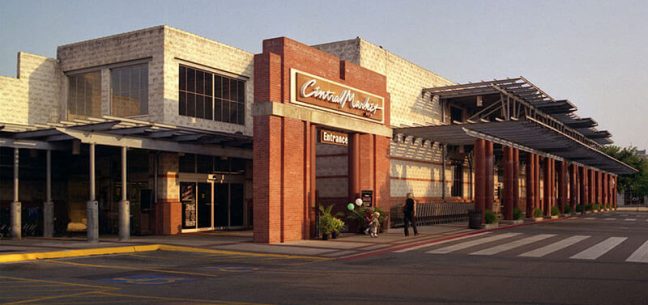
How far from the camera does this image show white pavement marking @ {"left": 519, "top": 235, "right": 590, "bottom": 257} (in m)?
17.3

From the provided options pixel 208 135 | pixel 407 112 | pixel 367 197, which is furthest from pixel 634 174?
pixel 208 135

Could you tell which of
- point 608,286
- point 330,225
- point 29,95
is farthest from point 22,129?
point 608,286

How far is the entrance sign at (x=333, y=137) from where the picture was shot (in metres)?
23.4

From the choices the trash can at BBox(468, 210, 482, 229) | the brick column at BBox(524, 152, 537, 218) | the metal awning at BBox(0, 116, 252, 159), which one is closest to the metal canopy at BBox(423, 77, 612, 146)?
the brick column at BBox(524, 152, 537, 218)

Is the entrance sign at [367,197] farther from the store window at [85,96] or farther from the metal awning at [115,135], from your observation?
the store window at [85,96]

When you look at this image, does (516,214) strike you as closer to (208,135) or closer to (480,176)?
(480,176)

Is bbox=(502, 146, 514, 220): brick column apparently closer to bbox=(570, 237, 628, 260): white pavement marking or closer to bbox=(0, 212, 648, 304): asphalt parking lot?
bbox=(570, 237, 628, 260): white pavement marking

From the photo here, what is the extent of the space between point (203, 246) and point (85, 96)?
1094 centimetres

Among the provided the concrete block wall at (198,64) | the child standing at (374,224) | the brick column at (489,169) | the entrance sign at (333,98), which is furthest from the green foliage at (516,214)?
the concrete block wall at (198,64)

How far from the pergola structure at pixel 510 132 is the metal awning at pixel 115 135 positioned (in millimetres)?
10272

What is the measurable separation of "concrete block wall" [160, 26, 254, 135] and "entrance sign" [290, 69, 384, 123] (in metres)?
5.86

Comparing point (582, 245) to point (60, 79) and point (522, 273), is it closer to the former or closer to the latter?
point (522, 273)

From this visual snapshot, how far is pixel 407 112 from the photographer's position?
106 feet

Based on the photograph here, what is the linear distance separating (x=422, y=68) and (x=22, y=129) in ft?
67.1
